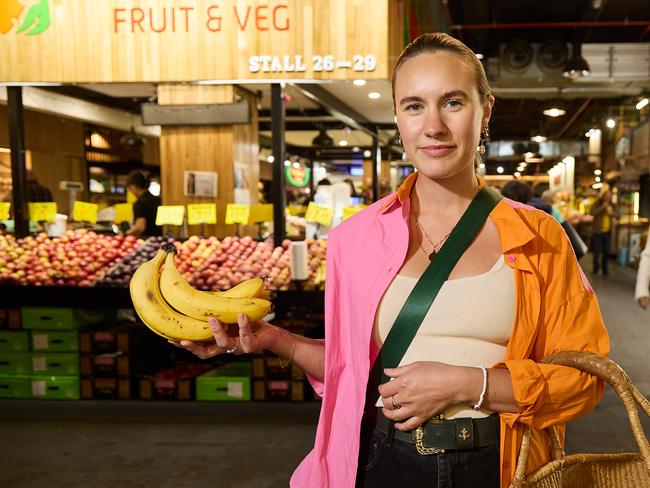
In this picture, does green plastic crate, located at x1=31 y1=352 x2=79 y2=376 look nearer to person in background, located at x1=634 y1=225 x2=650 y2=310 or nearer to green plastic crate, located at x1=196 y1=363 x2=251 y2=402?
green plastic crate, located at x1=196 y1=363 x2=251 y2=402

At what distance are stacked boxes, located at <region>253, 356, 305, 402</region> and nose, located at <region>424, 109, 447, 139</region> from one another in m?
3.81

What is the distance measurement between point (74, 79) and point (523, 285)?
543cm

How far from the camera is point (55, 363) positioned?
5.04 meters

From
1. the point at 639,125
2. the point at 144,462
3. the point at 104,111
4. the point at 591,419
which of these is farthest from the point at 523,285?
the point at 639,125

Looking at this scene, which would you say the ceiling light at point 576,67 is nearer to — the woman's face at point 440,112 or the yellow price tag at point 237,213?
the yellow price tag at point 237,213

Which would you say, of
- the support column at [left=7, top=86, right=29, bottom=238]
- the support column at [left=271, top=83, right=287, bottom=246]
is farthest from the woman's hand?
the support column at [left=7, top=86, right=29, bottom=238]

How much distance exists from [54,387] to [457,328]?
459cm

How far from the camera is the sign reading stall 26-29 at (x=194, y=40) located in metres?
5.39

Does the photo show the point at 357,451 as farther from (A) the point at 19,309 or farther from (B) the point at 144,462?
(A) the point at 19,309

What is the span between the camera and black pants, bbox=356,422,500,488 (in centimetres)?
126

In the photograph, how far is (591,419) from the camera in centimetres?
459

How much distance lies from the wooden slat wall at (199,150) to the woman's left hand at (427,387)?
5722mm

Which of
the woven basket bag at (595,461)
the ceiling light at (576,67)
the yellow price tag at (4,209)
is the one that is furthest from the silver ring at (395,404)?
the ceiling light at (576,67)

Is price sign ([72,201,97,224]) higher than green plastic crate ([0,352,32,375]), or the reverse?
price sign ([72,201,97,224])
